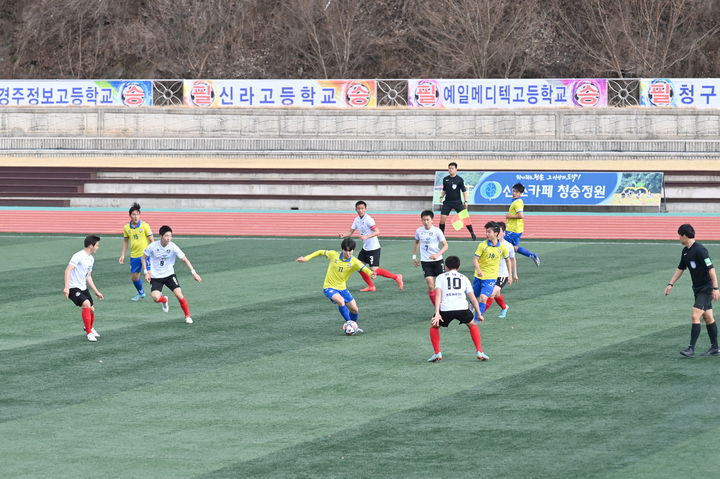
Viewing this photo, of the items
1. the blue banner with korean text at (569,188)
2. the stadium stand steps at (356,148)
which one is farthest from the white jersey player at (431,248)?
the stadium stand steps at (356,148)

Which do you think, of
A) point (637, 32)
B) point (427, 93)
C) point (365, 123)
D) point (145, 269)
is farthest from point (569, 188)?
point (145, 269)

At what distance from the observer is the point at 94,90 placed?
45.3 metres

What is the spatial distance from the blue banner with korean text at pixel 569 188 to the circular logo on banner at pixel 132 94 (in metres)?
14.2

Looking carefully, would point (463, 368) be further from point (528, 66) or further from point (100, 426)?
point (528, 66)

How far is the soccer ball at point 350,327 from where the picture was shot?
686 inches

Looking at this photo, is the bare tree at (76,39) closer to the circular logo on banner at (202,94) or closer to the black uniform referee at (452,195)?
the circular logo on banner at (202,94)

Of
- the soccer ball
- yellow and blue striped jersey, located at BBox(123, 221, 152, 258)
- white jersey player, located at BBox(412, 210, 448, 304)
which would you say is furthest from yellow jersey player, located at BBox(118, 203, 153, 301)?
the soccer ball

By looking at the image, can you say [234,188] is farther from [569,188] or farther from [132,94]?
[569,188]

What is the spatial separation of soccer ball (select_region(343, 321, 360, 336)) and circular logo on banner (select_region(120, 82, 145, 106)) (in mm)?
29614

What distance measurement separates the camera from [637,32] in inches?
2018

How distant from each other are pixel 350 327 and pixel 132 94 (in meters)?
30.0

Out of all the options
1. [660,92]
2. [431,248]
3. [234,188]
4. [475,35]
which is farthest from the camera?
[475,35]

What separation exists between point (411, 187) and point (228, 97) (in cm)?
1007

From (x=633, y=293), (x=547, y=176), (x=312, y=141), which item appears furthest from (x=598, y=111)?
(x=633, y=293)
